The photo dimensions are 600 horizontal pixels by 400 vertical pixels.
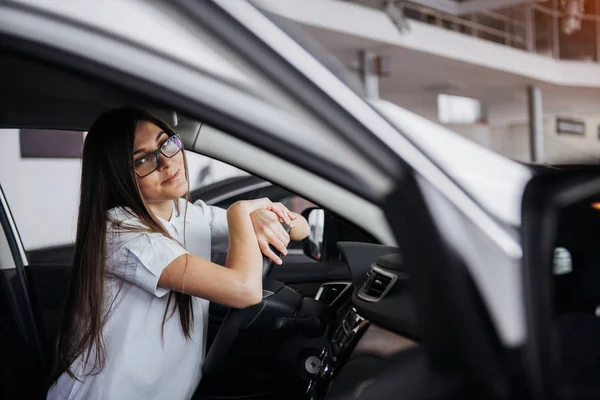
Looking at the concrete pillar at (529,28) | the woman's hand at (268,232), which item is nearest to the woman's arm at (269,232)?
the woman's hand at (268,232)

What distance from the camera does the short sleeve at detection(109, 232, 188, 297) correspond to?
1.09 m

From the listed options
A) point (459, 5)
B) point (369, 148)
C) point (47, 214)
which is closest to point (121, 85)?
point (369, 148)

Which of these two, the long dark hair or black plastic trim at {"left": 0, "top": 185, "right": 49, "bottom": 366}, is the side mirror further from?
black plastic trim at {"left": 0, "top": 185, "right": 49, "bottom": 366}

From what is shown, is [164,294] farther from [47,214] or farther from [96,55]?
[47,214]

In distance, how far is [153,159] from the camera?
123 centimetres

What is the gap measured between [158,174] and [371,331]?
1.75ft

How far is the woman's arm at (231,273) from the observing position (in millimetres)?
1081

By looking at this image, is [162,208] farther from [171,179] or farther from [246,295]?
[246,295]

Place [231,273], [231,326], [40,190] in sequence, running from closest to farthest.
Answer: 1. [231,273]
2. [231,326]
3. [40,190]

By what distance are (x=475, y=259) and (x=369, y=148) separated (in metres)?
0.20

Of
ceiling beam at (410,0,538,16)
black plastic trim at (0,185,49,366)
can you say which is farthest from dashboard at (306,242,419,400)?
ceiling beam at (410,0,538,16)

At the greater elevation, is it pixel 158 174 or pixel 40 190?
pixel 158 174

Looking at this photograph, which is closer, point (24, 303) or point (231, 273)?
point (231, 273)

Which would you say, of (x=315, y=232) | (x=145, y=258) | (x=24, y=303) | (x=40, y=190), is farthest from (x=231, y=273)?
(x=40, y=190)
